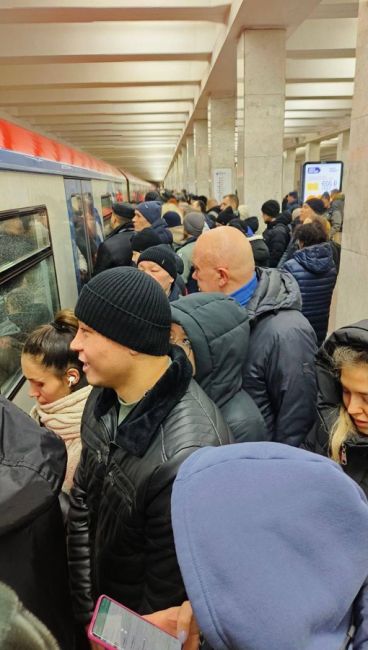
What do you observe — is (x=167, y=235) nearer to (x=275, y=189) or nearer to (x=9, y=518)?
(x=9, y=518)

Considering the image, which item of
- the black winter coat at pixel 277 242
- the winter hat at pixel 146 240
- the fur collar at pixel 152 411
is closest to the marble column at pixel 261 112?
the black winter coat at pixel 277 242

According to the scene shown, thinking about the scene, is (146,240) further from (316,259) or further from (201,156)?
(201,156)

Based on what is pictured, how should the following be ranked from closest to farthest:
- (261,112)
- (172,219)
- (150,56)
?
(172,219)
(261,112)
(150,56)

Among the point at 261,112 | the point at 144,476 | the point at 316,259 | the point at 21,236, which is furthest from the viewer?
the point at 261,112

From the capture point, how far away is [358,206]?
329 centimetres

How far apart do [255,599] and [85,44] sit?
1157 centimetres

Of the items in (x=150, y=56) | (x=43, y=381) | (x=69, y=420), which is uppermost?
(x=150, y=56)

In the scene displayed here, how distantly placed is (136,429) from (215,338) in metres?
0.61

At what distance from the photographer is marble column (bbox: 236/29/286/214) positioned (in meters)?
8.02

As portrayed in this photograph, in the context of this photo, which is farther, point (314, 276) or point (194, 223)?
point (194, 223)

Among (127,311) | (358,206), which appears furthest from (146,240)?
(127,311)

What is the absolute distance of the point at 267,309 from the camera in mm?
2238

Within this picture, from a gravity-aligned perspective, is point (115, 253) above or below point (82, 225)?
below

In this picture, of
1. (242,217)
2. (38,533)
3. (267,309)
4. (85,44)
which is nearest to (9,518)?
(38,533)
